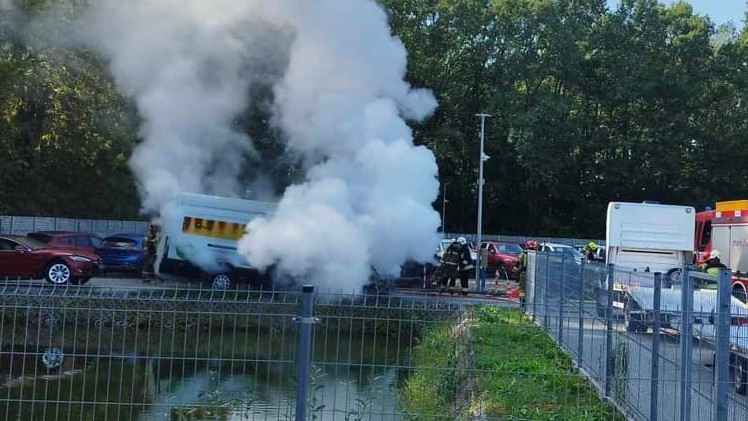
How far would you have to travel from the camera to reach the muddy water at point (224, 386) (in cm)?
837

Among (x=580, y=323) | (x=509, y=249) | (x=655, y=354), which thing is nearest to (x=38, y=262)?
(x=580, y=323)

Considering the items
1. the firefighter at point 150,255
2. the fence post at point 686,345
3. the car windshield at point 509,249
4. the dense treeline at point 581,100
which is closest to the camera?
the fence post at point 686,345

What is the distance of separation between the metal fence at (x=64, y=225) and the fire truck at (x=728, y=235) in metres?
25.5

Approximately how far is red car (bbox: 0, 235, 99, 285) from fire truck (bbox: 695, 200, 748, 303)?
18.0m

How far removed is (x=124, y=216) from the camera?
141ft

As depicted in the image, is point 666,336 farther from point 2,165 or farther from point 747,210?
point 2,165

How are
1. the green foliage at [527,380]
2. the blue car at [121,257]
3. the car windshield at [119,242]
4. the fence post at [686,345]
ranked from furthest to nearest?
the car windshield at [119,242]
the blue car at [121,257]
the green foliage at [527,380]
the fence post at [686,345]

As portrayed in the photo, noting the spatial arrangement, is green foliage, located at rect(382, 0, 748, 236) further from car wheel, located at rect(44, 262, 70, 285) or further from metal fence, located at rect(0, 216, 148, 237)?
car wheel, located at rect(44, 262, 70, 285)

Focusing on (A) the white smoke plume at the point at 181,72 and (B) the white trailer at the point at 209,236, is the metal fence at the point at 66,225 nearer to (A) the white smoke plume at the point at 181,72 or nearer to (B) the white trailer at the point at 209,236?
(A) the white smoke plume at the point at 181,72

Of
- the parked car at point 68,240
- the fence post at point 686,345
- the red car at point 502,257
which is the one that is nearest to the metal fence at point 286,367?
the fence post at point 686,345

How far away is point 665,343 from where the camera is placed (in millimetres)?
6965

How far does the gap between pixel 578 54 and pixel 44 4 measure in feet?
104

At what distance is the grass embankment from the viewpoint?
826 cm

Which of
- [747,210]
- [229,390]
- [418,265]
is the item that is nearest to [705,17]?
[747,210]
